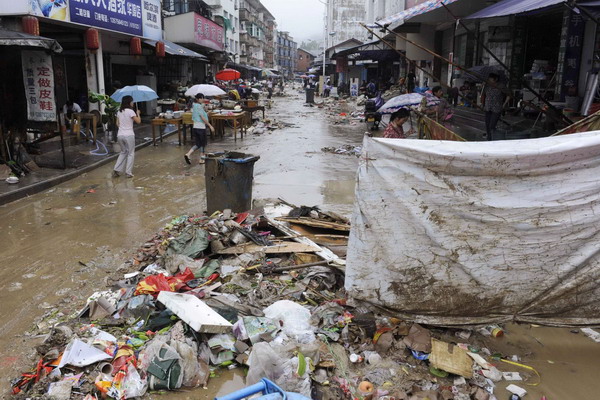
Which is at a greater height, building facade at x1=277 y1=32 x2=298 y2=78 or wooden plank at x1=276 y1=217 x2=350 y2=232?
building facade at x1=277 y1=32 x2=298 y2=78

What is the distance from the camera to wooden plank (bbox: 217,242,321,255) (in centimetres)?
571

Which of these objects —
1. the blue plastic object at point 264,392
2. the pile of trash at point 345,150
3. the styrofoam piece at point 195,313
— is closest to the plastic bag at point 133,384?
the styrofoam piece at point 195,313

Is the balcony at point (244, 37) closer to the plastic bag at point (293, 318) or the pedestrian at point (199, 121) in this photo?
the pedestrian at point (199, 121)

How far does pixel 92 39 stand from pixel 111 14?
Answer: 1835mm

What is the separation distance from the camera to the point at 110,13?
16938 millimetres

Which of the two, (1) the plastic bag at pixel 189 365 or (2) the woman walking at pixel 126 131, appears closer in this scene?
(1) the plastic bag at pixel 189 365

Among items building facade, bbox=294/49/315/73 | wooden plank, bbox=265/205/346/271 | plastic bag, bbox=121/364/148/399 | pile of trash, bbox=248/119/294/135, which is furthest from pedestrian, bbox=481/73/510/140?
building facade, bbox=294/49/315/73

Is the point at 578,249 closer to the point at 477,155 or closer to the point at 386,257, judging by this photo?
the point at 477,155

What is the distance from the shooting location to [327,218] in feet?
23.2

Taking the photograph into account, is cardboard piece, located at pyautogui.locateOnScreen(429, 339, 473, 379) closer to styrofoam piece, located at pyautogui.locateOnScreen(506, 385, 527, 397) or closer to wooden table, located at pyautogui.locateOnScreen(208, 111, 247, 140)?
styrofoam piece, located at pyautogui.locateOnScreen(506, 385, 527, 397)

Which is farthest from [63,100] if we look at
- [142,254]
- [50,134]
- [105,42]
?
[142,254]

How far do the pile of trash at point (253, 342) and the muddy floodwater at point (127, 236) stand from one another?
0.20 m

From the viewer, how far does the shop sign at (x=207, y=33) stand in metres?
27.6

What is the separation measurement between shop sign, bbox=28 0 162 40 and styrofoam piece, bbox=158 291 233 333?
36.3 feet
